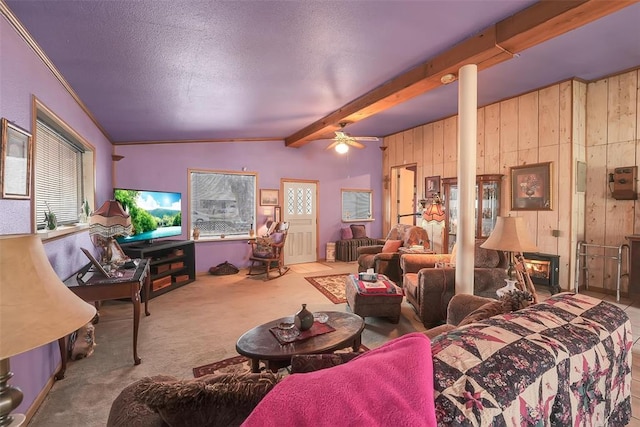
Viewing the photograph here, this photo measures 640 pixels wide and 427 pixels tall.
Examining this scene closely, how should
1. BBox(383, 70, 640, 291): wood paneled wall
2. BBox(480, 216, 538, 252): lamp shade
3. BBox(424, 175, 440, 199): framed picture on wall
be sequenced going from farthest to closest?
BBox(424, 175, 440, 199): framed picture on wall
BBox(383, 70, 640, 291): wood paneled wall
BBox(480, 216, 538, 252): lamp shade

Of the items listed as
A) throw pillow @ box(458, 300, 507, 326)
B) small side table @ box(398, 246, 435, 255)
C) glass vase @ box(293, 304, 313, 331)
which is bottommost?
glass vase @ box(293, 304, 313, 331)

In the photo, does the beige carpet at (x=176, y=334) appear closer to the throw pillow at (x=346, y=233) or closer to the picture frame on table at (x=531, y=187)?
the throw pillow at (x=346, y=233)

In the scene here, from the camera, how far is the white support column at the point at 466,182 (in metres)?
A: 2.88

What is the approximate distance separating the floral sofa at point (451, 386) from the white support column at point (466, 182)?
1.65 m

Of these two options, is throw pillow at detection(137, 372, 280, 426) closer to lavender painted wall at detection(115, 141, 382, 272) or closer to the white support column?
the white support column

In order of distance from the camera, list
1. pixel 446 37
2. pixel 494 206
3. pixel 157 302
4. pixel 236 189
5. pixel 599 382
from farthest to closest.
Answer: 1. pixel 236 189
2. pixel 494 206
3. pixel 157 302
4. pixel 446 37
5. pixel 599 382

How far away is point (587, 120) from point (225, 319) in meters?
5.68

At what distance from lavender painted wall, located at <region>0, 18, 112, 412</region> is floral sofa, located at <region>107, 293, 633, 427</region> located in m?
1.49

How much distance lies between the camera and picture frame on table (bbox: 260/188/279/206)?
635 cm

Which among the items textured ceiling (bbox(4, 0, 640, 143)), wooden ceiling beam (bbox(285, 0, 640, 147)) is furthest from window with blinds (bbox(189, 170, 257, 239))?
wooden ceiling beam (bbox(285, 0, 640, 147))

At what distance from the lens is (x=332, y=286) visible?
482 centimetres

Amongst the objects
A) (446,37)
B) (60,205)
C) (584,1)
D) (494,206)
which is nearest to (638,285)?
(494,206)

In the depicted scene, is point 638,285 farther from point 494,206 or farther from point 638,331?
point 494,206

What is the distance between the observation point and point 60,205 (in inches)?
118
